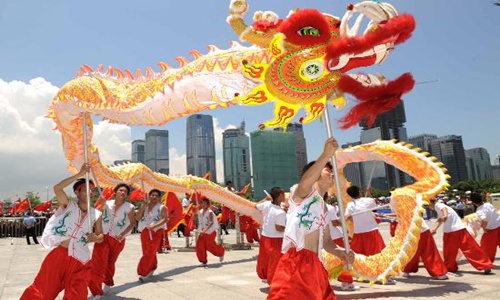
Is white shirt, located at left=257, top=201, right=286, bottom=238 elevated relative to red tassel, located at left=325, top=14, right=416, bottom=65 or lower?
lower

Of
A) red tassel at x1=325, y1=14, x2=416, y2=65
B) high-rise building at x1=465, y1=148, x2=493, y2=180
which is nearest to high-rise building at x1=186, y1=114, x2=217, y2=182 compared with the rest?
high-rise building at x1=465, y1=148, x2=493, y2=180

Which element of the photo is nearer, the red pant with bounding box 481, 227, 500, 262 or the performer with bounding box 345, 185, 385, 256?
the performer with bounding box 345, 185, 385, 256

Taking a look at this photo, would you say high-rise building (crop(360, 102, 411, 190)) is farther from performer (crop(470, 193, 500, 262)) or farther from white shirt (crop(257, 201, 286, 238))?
white shirt (crop(257, 201, 286, 238))

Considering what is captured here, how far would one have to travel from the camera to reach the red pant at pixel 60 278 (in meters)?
3.68

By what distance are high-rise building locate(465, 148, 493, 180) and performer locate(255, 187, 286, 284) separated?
9993 centimetres

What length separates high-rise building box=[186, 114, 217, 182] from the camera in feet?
303

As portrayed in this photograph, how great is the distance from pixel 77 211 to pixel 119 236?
5.22ft

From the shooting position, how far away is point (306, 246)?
2.78m

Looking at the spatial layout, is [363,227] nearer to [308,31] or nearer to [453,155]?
[308,31]

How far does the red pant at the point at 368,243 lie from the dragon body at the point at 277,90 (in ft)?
2.04

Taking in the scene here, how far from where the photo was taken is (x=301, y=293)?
103 inches

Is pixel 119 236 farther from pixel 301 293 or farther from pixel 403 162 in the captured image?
pixel 403 162

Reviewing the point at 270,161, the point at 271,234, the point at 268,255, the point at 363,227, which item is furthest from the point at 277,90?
the point at 270,161

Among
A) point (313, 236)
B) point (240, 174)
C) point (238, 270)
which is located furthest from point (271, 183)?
point (313, 236)
